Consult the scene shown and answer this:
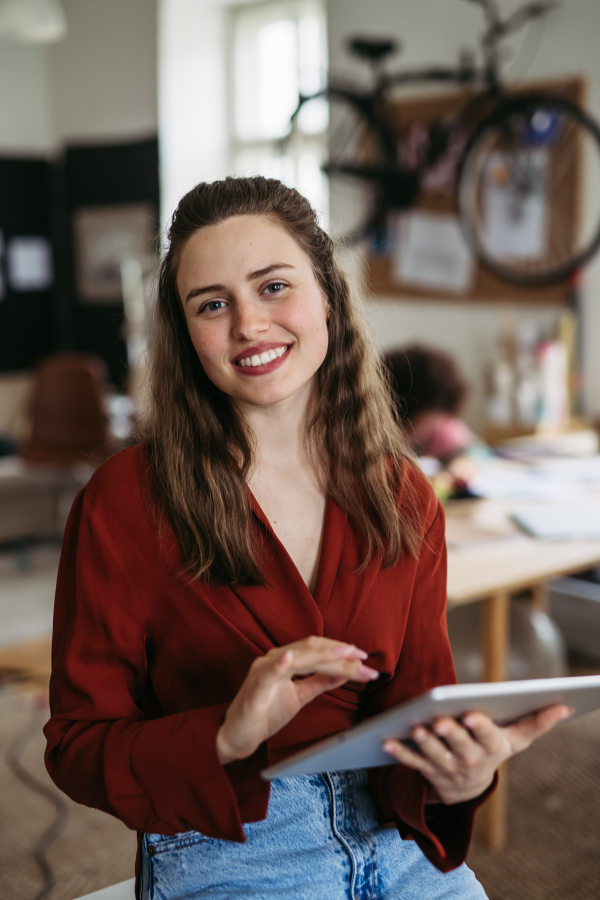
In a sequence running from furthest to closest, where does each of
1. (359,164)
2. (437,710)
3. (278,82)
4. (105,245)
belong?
(105,245), (278,82), (359,164), (437,710)

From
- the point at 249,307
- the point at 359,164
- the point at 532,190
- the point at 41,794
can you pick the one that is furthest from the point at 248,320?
the point at 359,164

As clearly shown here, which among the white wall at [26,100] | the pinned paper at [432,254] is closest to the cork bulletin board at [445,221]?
the pinned paper at [432,254]

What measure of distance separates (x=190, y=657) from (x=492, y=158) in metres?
3.55

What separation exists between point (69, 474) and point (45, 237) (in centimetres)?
251

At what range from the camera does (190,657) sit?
101 centimetres

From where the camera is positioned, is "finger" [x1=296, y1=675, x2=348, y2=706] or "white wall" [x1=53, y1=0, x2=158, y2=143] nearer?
"finger" [x1=296, y1=675, x2=348, y2=706]

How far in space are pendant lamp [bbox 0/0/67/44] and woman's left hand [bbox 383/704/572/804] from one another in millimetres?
4103

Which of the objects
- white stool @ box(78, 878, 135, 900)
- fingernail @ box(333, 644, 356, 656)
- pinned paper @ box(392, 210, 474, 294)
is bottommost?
white stool @ box(78, 878, 135, 900)

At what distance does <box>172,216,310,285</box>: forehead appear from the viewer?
3.35 ft

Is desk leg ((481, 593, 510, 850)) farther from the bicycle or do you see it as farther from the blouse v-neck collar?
the bicycle

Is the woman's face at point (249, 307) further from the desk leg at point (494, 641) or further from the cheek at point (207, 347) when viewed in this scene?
the desk leg at point (494, 641)

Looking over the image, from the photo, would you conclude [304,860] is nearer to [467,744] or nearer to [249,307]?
[467,744]

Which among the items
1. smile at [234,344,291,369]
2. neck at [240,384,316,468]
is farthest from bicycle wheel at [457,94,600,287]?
smile at [234,344,291,369]

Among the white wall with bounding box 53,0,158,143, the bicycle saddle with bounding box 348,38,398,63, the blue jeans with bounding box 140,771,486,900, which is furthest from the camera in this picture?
the white wall with bounding box 53,0,158,143
